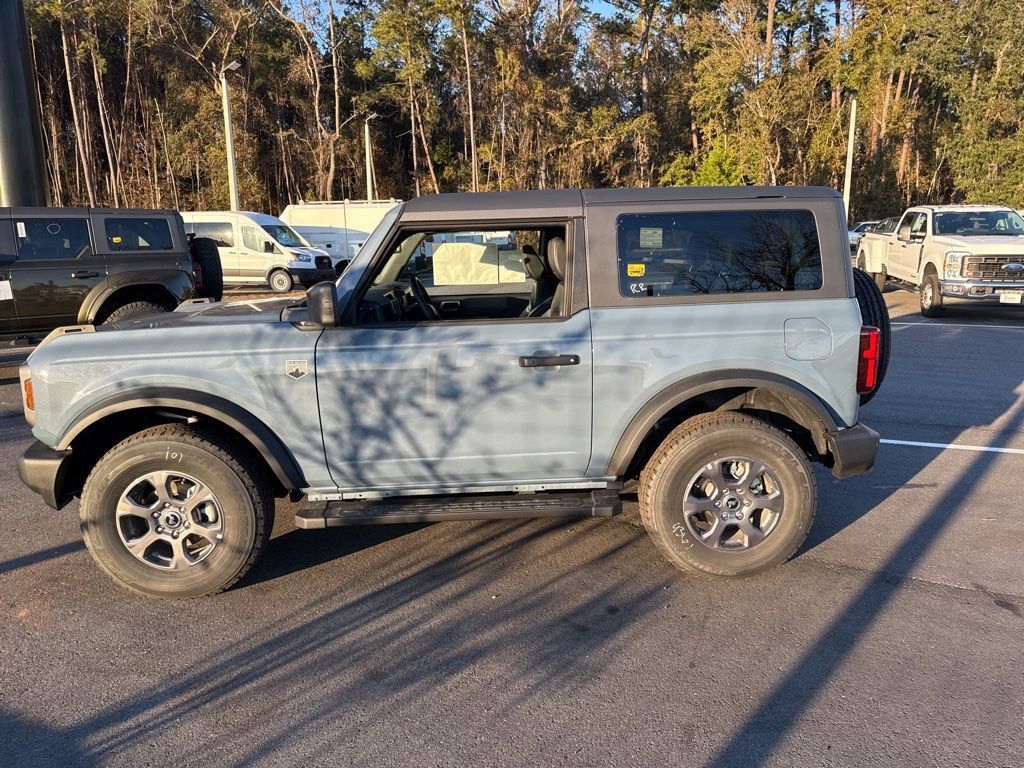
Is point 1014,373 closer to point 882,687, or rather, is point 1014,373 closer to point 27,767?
point 882,687

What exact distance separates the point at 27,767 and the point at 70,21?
3999 centimetres

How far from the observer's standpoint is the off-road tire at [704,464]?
12.5ft

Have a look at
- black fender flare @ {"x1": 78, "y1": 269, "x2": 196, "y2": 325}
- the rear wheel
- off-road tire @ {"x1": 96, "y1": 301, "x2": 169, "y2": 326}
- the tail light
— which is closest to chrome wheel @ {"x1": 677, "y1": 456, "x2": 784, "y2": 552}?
the tail light

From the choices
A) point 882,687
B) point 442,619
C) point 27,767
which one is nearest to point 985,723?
point 882,687

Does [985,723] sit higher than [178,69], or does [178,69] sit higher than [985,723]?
[178,69]

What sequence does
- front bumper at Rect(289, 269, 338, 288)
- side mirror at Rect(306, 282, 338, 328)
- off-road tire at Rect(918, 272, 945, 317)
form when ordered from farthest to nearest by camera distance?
front bumper at Rect(289, 269, 338, 288) → off-road tire at Rect(918, 272, 945, 317) → side mirror at Rect(306, 282, 338, 328)

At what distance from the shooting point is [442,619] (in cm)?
356

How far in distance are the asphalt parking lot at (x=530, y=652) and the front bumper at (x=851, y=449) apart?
0.56 m

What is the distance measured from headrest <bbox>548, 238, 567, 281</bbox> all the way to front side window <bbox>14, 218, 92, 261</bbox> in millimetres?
7403

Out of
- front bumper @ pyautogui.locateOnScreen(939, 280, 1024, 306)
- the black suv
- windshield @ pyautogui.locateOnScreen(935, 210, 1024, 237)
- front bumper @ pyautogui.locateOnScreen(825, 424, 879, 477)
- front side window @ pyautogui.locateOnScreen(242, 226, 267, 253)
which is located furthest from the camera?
front side window @ pyautogui.locateOnScreen(242, 226, 267, 253)

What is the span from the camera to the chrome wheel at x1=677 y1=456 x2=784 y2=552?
386 centimetres

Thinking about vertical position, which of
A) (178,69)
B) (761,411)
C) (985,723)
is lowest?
(985,723)

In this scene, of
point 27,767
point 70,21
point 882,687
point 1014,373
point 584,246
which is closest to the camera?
point 27,767

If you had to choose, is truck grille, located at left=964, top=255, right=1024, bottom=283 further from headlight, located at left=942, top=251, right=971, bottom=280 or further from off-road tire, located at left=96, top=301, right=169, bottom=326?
off-road tire, located at left=96, top=301, right=169, bottom=326
